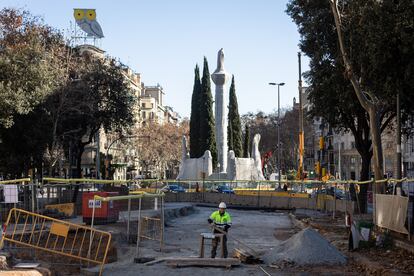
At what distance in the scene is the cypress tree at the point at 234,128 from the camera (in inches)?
3095

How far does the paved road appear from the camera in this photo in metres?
12.0

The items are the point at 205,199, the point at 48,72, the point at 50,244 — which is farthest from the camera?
the point at 205,199

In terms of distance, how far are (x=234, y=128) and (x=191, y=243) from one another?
201 feet

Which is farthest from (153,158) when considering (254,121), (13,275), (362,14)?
(13,275)

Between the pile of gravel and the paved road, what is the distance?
2.99 ft

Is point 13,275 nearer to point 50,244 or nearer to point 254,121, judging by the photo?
point 50,244

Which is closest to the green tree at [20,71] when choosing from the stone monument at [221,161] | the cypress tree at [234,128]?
the stone monument at [221,161]

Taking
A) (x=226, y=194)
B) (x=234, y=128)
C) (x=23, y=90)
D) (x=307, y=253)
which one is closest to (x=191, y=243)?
(x=307, y=253)

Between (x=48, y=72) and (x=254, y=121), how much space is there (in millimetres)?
68048

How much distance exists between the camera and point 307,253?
1322 centimetres

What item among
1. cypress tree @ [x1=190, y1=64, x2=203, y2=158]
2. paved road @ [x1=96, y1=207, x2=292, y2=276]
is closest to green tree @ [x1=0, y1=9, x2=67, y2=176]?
paved road @ [x1=96, y1=207, x2=292, y2=276]

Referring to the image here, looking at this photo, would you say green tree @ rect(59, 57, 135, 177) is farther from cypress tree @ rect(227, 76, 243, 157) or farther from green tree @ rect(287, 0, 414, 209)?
cypress tree @ rect(227, 76, 243, 157)

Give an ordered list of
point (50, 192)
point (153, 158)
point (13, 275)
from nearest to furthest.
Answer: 1. point (13, 275)
2. point (50, 192)
3. point (153, 158)

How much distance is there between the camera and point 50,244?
15617mm
